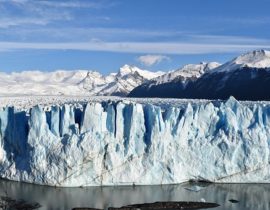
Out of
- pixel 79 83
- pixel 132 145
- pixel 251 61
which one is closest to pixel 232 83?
pixel 251 61

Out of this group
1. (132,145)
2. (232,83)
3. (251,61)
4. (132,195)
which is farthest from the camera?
(251,61)

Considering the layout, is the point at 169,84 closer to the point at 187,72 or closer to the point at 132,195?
the point at 187,72

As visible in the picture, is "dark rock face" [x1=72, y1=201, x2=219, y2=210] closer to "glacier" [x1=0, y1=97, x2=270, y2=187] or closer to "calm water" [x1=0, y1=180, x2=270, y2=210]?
"calm water" [x1=0, y1=180, x2=270, y2=210]

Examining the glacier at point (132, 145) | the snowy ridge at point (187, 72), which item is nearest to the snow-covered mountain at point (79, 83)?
the snowy ridge at point (187, 72)

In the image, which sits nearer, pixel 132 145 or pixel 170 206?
pixel 170 206

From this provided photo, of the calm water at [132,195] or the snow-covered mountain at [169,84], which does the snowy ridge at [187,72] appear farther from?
the calm water at [132,195]

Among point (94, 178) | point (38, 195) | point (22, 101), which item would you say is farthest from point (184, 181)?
point (22, 101)
